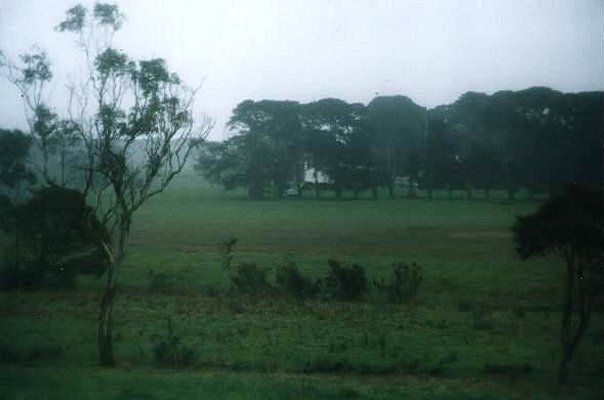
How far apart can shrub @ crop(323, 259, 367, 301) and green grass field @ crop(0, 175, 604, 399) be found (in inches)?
28.1

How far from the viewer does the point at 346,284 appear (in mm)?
25969

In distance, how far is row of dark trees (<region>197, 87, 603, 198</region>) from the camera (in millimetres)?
34625

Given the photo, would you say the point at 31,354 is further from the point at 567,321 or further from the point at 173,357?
the point at 567,321

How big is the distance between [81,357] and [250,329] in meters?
5.19

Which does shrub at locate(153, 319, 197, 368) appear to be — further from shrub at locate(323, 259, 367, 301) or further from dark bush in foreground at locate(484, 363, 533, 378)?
shrub at locate(323, 259, 367, 301)

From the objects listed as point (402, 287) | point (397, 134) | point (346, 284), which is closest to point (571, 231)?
point (402, 287)

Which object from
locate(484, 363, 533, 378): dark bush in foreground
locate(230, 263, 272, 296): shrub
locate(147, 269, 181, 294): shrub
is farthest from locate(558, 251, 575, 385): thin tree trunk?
locate(147, 269, 181, 294): shrub

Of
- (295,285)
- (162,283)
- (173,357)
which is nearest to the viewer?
(173,357)

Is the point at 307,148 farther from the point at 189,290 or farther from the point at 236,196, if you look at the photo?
the point at 189,290

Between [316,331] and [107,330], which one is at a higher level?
[107,330]

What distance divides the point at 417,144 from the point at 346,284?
24.7 meters

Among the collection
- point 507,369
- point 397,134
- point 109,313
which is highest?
point 397,134

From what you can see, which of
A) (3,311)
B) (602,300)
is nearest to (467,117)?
(602,300)

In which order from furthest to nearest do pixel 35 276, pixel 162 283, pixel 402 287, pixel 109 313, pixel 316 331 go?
pixel 35 276, pixel 162 283, pixel 402 287, pixel 316 331, pixel 109 313
